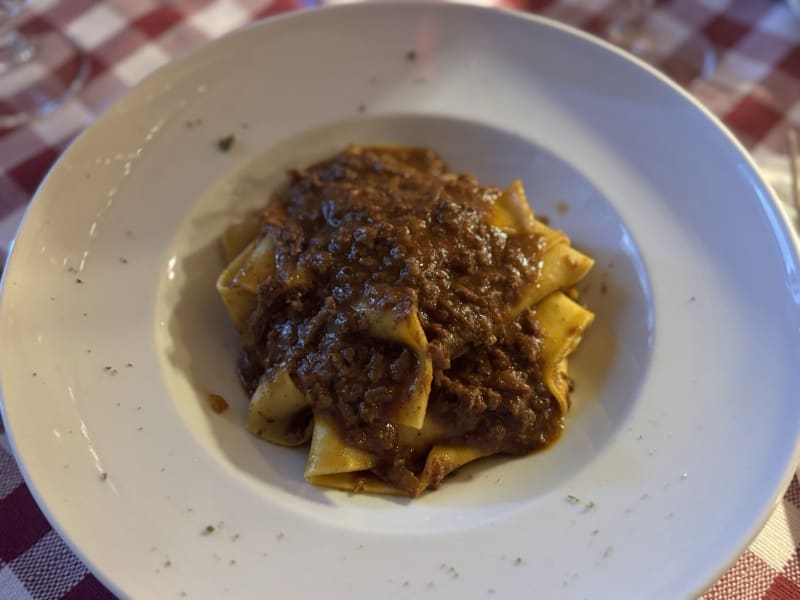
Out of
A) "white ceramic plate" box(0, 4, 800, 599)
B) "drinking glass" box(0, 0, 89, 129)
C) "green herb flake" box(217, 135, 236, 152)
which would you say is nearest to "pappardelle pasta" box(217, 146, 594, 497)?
"white ceramic plate" box(0, 4, 800, 599)

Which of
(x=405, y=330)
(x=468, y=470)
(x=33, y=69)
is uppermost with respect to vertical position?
(x=405, y=330)

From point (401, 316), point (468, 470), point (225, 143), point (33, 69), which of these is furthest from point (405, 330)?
point (33, 69)

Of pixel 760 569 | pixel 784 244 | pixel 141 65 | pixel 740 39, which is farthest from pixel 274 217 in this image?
pixel 740 39

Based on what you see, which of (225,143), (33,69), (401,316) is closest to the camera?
(401,316)

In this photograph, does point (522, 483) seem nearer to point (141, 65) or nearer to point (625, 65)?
point (625, 65)

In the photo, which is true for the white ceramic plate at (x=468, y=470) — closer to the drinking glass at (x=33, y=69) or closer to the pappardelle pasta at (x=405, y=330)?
the pappardelle pasta at (x=405, y=330)

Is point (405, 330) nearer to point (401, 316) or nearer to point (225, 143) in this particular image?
point (401, 316)

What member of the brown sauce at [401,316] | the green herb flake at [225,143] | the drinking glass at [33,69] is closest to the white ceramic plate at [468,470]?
the green herb flake at [225,143]
